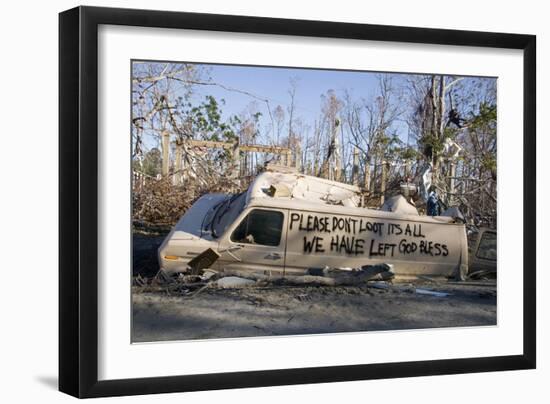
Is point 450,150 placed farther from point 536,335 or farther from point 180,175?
point 180,175

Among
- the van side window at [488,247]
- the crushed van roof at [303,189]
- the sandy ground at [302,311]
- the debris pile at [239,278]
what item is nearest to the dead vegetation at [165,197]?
the crushed van roof at [303,189]

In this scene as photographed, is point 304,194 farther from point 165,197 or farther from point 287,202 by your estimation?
point 165,197

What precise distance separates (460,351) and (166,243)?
267 cm

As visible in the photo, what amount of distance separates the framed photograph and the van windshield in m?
0.01

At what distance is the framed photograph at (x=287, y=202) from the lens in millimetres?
6863

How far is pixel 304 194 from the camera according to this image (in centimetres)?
762

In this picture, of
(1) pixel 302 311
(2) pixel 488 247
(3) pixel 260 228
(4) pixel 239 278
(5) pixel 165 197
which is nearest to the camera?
(5) pixel 165 197

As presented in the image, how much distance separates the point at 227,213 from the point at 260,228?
304mm

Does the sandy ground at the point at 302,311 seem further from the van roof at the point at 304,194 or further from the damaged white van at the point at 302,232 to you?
the van roof at the point at 304,194

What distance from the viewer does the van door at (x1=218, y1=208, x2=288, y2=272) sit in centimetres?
739

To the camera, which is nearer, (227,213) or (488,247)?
(227,213)

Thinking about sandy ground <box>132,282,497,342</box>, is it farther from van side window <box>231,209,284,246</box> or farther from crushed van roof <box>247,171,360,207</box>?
crushed van roof <box>247,171,360,207</box>

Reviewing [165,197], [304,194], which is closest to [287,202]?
[304,194]

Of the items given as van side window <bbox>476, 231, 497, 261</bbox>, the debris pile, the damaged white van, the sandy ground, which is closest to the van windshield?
the damaged white van
